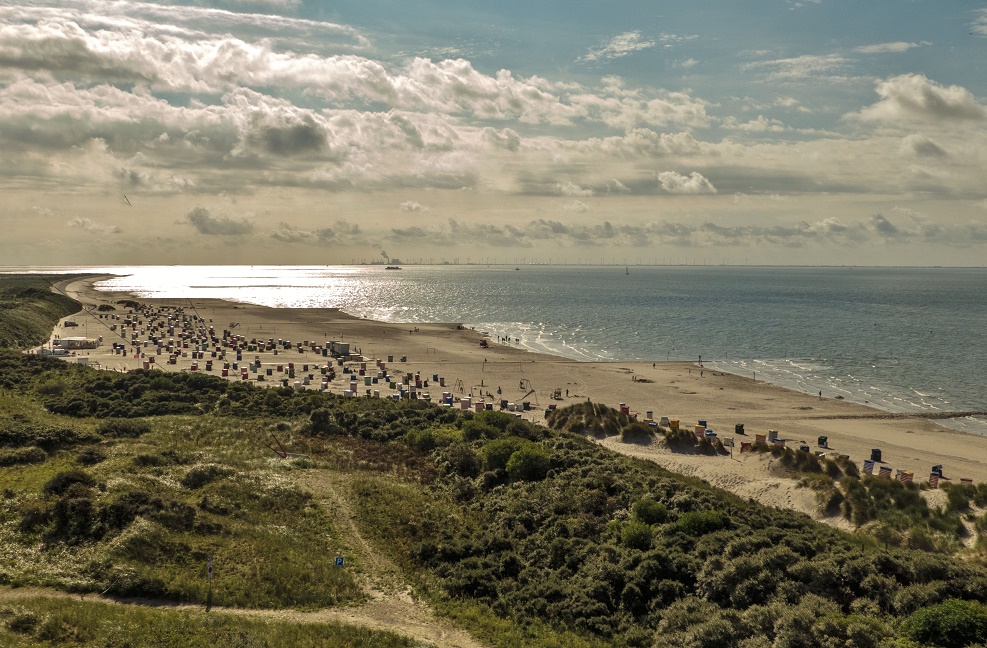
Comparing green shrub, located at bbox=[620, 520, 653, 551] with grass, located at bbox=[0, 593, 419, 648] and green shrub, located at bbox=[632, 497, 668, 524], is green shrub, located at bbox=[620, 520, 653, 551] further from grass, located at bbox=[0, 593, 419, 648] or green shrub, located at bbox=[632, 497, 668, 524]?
grass, located at bbox=[0, 593, 419, 648]

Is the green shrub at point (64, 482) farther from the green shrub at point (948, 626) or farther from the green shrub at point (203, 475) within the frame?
the green shrub at point (948, 626)

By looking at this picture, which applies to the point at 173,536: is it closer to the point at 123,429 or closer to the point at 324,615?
the point at 324,615

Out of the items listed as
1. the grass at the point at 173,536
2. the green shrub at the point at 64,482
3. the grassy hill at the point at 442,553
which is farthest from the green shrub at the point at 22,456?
the green shrub at the point at 64,482

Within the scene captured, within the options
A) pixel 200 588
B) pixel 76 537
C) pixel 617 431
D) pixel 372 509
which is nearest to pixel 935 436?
pixel 617 431

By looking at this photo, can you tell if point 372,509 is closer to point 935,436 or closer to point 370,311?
point 935,436

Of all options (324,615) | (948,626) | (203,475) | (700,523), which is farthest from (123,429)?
(948,626)

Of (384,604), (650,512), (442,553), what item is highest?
(650,512)
